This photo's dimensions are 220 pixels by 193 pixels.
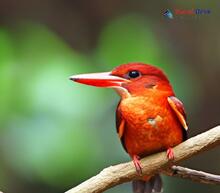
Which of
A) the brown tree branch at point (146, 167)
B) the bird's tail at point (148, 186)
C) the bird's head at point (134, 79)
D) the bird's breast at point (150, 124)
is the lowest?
the bird's tail at point (148, 186)

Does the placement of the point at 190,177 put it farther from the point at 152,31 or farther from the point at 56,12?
the point at 56,12

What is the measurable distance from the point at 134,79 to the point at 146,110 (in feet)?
0.33

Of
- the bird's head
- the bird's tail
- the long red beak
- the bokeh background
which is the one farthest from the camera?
the bokeh background

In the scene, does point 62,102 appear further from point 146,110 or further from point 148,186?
point 146,110

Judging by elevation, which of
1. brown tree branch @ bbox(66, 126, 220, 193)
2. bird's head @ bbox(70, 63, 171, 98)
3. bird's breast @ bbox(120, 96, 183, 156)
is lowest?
brown tree branch @ bbox(66, 126, 220, 193)

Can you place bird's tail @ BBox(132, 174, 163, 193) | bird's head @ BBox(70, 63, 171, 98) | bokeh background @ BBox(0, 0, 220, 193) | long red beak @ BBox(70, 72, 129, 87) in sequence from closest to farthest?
1. long red beak @ BBox(70, 72, 129, 87)
2. bird's head @ BBox(70, 63, 171, 98)
3. bird's tail @ BBox(132, 174, 163, 193)
4. bokeh background @ BBox(0, 0, 220, 193)

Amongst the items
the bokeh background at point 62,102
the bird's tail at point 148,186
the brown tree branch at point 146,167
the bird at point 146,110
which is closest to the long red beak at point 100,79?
the bird at point 146,110

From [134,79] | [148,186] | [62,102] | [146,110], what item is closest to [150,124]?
[146,110]

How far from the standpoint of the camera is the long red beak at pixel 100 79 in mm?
1565

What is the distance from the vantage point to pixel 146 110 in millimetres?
1790

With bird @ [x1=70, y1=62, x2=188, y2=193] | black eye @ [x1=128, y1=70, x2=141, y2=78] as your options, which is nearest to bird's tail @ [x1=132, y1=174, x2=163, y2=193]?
bird @ [x1=70, y1=62, x2=188, y2=193]

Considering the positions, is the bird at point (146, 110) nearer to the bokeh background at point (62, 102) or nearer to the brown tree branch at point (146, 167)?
the brown tree branch at point (146, 167)

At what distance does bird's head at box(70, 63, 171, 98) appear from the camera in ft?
5.61

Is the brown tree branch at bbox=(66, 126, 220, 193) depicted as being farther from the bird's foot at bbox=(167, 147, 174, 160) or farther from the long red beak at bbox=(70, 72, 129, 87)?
the long red beak at bbox=(70, 72, 129, 87)
